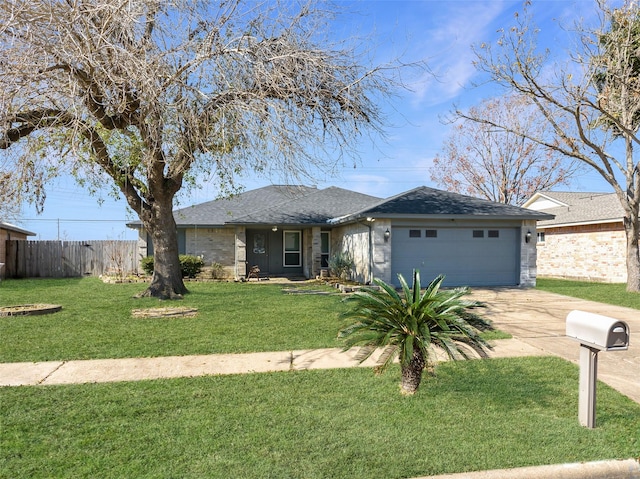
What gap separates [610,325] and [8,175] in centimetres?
994

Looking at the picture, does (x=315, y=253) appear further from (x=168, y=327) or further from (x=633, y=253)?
(x=633, y=253)

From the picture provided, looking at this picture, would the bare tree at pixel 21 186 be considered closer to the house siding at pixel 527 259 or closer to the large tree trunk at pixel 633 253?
the house siding at pixel 527 259

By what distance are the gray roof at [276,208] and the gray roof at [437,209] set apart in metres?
2.75

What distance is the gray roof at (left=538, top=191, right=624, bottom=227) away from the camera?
18.5m

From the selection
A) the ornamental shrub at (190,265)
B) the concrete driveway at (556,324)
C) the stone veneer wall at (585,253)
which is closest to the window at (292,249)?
the ornamental shrub at (190,265)

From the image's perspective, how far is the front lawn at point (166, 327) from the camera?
6394 mm

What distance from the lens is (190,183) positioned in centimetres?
1254

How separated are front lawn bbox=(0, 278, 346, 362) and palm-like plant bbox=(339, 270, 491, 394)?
2245 mm

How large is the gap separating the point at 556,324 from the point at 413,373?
17.6 ft

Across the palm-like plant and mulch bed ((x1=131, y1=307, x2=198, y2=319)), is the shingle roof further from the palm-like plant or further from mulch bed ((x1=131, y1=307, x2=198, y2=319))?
the palm-like plant

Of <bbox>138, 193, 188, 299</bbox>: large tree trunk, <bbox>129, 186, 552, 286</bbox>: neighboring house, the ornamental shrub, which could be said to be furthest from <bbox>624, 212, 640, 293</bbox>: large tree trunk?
the ornamental shrub

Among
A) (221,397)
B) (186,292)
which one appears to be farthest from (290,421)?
(186,292)

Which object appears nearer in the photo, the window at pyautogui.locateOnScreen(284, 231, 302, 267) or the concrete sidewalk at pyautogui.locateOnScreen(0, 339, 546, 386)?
the concrete sidewalk at pyautogui.locateOnScreen(0, 339, 546, 386)

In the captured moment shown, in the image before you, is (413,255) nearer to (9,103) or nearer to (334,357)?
(334,357)
